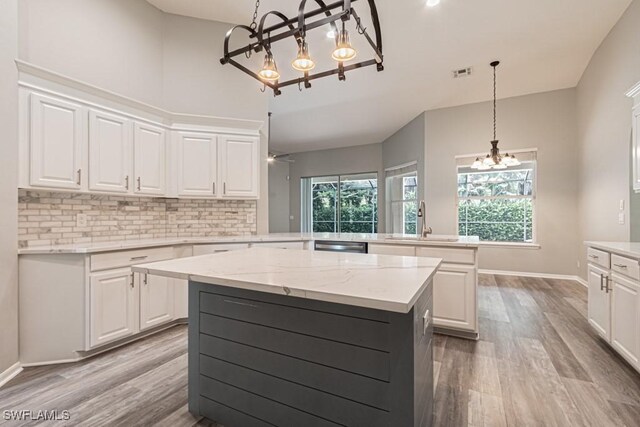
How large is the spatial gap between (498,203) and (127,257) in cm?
586

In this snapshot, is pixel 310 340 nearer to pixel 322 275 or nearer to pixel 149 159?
pixel 322 275

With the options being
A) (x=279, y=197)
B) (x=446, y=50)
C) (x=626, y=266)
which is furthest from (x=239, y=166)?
(x=279, y=197)

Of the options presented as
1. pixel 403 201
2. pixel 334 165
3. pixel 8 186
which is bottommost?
pixel 8 186

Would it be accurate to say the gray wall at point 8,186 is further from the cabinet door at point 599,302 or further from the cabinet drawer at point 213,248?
the cabinet door at point 599,302

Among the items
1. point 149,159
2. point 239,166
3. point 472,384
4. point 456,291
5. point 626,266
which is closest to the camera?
point 472,384

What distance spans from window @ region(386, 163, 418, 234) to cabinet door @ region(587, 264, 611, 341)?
3757 mm

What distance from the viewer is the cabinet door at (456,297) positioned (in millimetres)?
2605

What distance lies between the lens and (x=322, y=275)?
134cm

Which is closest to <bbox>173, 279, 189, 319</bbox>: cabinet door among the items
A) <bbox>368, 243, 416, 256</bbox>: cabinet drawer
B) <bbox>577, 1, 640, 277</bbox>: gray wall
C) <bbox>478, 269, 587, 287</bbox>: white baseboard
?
<bbox>368, 243, 416, 256</bbox>: cabinet drawer

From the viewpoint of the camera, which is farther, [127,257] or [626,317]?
[127,257]

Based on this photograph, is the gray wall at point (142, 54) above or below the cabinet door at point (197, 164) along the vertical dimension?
above

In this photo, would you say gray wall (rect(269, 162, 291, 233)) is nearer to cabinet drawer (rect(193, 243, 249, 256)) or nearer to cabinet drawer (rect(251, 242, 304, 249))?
cabinet drawer (rect(251, 242, 304, 249))

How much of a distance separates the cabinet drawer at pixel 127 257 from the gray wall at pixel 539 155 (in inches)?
191

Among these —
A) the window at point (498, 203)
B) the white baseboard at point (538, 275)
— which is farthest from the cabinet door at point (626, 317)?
the window at point (498, 203)
